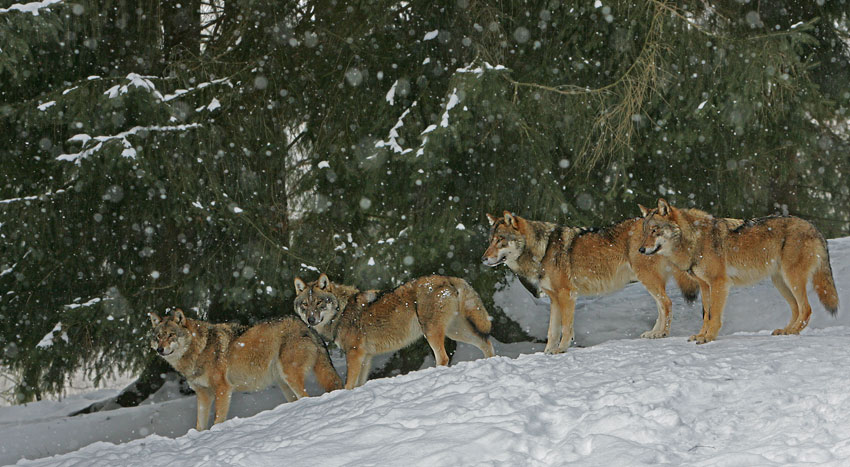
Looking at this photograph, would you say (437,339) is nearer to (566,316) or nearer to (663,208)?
(566,316)

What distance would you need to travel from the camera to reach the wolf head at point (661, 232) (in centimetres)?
721

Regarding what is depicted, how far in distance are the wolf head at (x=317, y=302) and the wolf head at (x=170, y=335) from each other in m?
1.36

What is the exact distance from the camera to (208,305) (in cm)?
946

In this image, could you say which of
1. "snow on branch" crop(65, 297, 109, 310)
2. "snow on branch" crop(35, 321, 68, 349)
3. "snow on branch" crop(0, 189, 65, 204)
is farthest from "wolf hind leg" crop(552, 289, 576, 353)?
"snow on branch" crop(0, 189, 65, 204)

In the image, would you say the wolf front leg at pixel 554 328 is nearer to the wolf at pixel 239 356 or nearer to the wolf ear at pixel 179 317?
the wolf at pixel 239 356

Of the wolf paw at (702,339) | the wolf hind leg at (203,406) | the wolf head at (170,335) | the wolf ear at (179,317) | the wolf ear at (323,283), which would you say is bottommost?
the wolf hind leg at (203,406)

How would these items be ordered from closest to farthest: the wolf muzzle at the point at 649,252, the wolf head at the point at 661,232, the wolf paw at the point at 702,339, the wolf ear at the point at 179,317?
the wolf paw at the point at 702,339
the wolf muzzle at the point at 649,252
the wolf head at the point at 661,232
the wolf ear at the point at 179,317

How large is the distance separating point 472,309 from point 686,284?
2487 millimetres

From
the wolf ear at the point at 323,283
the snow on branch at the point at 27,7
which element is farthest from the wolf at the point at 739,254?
the snow on branch at the point at 27,7

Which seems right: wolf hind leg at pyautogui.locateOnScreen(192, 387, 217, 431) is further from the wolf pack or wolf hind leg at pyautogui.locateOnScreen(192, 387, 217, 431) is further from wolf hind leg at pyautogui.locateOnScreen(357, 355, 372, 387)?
wolf hind leg at pyautogui.locateOnScreen(357, 355, 372, 387)

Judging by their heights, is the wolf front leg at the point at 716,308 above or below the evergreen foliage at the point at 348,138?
below

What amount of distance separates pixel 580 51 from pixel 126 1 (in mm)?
6493

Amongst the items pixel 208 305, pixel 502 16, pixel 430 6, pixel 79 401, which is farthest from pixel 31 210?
pixel 502 16

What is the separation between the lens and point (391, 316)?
805 centimetres
